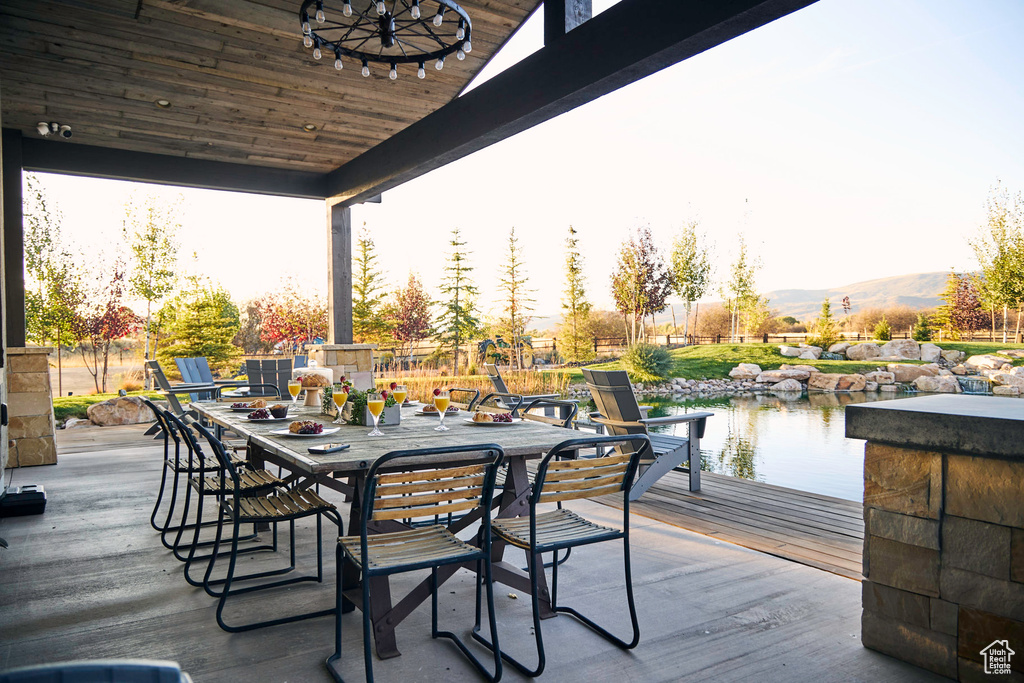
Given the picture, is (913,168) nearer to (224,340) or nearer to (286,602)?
(224,340)

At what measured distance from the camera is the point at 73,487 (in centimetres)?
483

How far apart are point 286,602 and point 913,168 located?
103 ft

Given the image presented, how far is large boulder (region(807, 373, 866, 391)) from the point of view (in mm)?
15414

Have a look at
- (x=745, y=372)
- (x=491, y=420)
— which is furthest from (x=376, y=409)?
(x=745, y=372)

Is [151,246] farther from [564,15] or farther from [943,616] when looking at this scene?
[943,616]

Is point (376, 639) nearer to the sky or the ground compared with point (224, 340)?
nearer to the ground

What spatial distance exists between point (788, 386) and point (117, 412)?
1414 centimetres

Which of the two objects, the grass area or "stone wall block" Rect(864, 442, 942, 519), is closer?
"stone wall block" Rect(864, 442, 942, 519)

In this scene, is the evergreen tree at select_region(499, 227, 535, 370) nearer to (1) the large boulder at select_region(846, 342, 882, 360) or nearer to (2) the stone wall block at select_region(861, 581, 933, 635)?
(1) the large boulder at select_region(846, 342, 882, 360)

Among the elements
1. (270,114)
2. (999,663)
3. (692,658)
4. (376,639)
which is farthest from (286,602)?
(270,114)

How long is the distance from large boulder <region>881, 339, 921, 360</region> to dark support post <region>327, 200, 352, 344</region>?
1696cm

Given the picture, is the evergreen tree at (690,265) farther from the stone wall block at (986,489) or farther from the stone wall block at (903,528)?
the stone wall block at (986,489)

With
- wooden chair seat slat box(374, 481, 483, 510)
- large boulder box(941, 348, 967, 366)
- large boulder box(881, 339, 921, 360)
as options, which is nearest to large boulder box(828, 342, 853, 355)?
large boulder box(881, 339, 921, 360)

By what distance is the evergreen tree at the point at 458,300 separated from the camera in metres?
19.3
